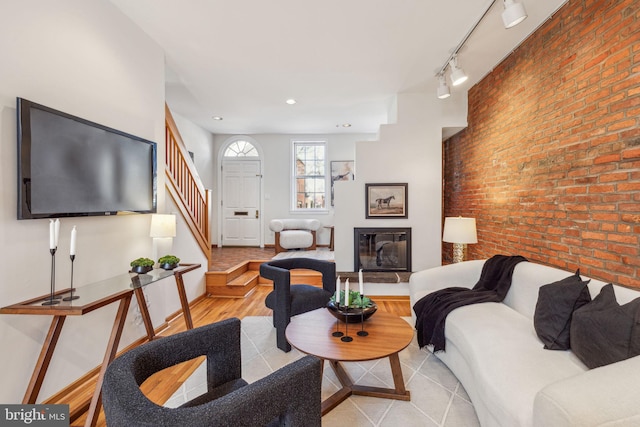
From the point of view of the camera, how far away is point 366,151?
13.7 feet

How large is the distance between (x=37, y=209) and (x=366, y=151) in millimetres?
3496

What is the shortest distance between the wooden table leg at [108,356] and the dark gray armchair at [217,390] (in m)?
0.64

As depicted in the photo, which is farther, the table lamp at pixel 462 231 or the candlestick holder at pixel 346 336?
the table lamp at pixel 462 231

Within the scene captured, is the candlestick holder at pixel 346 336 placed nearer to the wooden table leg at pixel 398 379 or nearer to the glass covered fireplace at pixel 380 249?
the wooden table leg at pixel 398 379

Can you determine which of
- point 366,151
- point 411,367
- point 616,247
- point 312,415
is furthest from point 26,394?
point 366,151

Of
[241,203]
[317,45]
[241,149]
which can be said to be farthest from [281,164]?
[317,45]

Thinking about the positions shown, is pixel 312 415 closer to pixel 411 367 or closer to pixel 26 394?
pixel 411 367

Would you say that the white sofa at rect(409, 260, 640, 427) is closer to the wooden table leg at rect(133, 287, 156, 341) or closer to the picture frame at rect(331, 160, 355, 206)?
the wooden table leg at rect(133, 287, 156, 341)

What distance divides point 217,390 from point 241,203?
227 inches

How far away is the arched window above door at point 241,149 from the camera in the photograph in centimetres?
679

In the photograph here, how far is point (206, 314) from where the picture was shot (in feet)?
11.5

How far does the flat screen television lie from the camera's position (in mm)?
1642

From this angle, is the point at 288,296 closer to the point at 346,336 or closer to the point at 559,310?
the point at 346,336

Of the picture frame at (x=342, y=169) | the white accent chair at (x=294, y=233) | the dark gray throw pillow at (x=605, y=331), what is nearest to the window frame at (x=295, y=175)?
the picture frame at (x=342, y=169)
